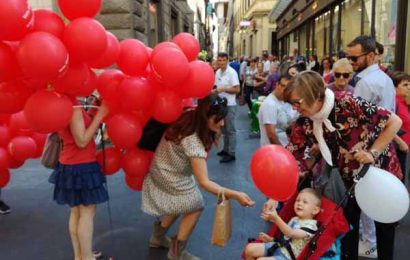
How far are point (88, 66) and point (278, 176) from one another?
1.50 meters

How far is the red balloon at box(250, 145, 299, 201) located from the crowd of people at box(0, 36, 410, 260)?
21 centimetres

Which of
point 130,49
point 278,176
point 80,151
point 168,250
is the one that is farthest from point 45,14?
point 168,250

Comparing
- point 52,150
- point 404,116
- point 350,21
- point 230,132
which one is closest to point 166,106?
point 52,150

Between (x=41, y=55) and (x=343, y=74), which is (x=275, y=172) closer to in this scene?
(x=41, y=55)

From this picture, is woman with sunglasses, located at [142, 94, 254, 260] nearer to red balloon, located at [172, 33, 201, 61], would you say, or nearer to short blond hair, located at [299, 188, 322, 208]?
red balloon, located at [172, 33, 201, 61]

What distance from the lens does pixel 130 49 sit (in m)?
3.19

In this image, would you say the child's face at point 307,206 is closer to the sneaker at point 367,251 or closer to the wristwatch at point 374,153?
the wristwatch at point 374,153

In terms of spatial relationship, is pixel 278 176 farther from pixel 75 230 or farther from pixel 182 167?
pixel 75 230

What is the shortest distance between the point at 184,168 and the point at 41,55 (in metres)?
1.44

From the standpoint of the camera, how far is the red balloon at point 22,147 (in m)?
3.94

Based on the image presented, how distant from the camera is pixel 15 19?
94.3 inches

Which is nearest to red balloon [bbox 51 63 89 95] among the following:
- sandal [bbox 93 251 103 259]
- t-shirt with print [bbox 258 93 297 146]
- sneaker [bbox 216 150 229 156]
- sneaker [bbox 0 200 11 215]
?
sandal [bbox 93 251 103 259]

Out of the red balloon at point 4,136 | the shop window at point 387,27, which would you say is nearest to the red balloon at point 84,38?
the red balloon at point 4,136

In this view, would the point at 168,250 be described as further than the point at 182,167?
Yes
